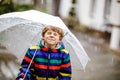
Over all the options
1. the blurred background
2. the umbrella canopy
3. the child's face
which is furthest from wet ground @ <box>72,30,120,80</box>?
the child's face

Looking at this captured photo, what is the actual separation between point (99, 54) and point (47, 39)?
11.6m

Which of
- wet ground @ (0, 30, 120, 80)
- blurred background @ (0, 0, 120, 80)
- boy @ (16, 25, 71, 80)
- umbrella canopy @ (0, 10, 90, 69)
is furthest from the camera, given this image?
wet ground @ (0, 30, 120, 80)

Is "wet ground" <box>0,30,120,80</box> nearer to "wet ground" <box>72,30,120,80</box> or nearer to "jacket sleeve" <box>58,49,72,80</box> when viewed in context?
"wet ground" <box>72,30,120,80</box>

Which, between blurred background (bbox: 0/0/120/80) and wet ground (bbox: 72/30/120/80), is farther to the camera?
wet ground (bbox: 72/30/120/80)

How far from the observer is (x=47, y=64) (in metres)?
4.48

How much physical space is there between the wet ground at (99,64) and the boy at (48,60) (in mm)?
3730

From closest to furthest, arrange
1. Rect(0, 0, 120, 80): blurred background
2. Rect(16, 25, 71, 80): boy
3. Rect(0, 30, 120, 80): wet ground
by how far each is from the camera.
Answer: Rect(16, 25, 71, 80): boy → Rect(0, 0, 120, 80): blurred background → Rect(0, 30, 120, 80): wet ground

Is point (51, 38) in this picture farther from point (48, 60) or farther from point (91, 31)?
point (91, 31)

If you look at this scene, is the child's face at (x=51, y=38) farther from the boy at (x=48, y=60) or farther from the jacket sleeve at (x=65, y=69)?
the jacket sleeve at (x=65, y=69)

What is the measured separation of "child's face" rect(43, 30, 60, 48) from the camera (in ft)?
14.8

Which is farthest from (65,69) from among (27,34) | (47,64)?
(27,34)

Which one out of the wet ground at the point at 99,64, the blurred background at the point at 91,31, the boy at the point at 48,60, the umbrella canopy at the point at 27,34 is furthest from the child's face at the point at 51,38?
the wet ground at the point at 99,64

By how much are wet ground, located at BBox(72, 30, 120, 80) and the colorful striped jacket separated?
3.72m

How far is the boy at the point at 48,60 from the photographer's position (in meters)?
4.48
